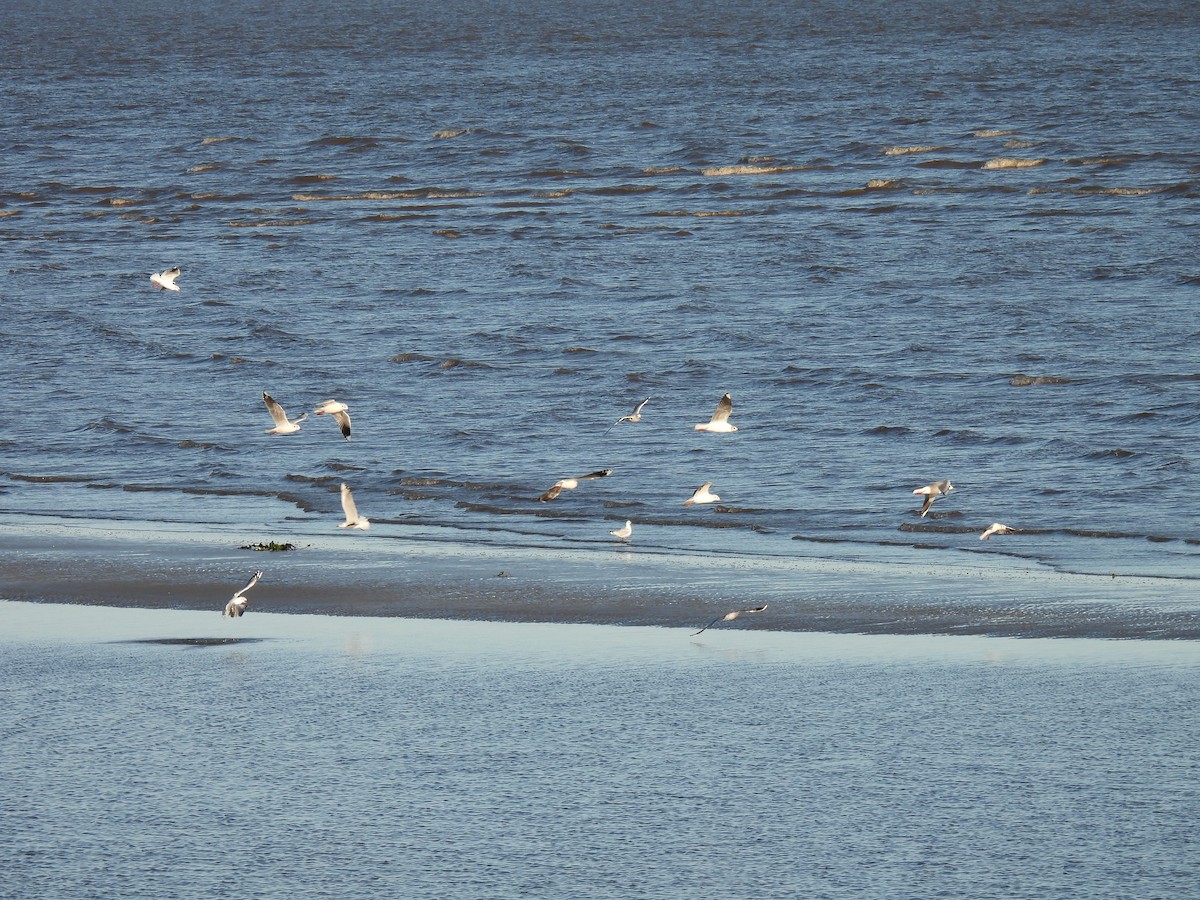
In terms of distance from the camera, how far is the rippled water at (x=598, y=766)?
502 cm

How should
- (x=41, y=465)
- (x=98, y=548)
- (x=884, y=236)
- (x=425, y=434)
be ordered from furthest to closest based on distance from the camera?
(x=884, y=236), (x=425, y=434), (x=41, y=465), (x=98, y=548)

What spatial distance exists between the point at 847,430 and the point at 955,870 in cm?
1056

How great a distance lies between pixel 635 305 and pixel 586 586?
1403 cm

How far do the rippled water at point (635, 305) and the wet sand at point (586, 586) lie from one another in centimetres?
77

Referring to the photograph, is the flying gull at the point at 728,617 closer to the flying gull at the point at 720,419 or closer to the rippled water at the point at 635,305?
the rippled water at the point at 635,305

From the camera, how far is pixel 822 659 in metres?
7.50

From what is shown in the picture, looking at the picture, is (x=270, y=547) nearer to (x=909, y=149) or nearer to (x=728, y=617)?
(x=728, y=617)

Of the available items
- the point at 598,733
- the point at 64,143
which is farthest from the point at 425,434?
the point at 64,143

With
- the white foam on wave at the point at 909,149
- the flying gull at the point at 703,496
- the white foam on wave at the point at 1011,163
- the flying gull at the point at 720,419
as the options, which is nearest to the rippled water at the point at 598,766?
the flying gull at the point at 703,496

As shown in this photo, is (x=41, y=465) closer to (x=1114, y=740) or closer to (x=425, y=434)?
(x=425, y=434)

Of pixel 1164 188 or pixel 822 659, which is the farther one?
pixel 1164 188

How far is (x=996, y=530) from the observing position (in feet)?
36.1

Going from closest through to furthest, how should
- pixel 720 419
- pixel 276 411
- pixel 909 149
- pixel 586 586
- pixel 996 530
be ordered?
pixel 586 586 < pixel 996 530 < pixel 276 411 < pixel 720 419 < pixel 909 149

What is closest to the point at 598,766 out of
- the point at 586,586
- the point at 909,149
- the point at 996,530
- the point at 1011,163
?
the point at 586,586
